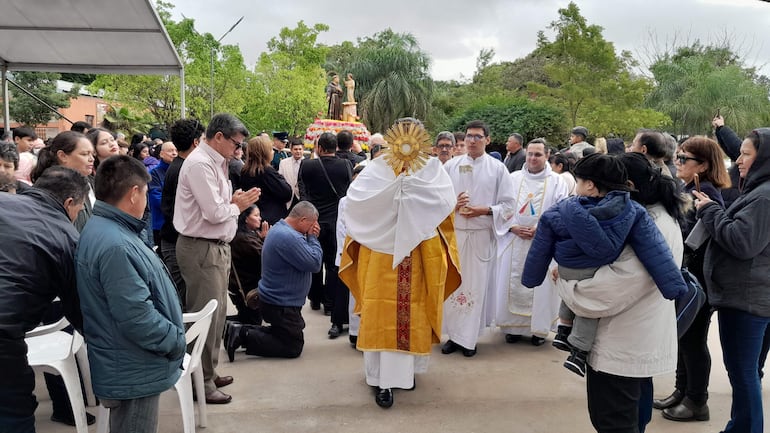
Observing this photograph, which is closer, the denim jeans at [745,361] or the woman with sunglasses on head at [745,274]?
the woman with sunglasses on head at [745,274]

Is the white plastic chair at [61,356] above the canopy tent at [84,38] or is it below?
below

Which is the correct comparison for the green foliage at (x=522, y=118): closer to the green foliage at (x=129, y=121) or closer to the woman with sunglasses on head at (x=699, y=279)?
the green foliage at (x=129, y=121)

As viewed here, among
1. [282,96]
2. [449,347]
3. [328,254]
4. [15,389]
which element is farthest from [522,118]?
[15,389]

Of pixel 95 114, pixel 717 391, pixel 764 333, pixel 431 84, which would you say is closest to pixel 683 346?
pixel 764 333

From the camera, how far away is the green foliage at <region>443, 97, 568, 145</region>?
75.7ft

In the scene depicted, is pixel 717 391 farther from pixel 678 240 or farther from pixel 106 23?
pixel 106 23

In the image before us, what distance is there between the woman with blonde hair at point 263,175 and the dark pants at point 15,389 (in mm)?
3547

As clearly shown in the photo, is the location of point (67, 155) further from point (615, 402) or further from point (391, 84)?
→ point (391, 84)

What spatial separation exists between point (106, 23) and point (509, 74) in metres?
37.9

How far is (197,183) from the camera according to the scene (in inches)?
147

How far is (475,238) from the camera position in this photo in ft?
17.5

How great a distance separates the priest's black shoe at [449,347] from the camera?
5254 millimetres

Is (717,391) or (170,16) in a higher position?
(170,16)

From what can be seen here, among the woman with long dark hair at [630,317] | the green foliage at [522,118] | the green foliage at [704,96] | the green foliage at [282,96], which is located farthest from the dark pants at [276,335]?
the green foliage at [704,96]
